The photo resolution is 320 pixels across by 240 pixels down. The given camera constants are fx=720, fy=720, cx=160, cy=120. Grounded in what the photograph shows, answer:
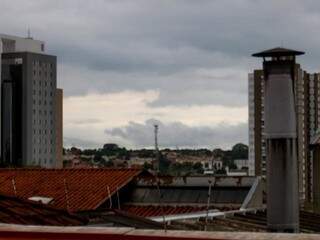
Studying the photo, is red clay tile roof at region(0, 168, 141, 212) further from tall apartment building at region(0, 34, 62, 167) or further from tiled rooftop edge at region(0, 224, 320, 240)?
tall apartment building at region(0, 34, 62, 167)

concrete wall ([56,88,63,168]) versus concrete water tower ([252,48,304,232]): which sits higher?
concrete wall ([56,88,63,168])

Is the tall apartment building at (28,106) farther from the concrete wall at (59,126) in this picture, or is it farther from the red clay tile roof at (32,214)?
the red clay tile roof at (32,214)

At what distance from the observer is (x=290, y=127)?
42.1 ft

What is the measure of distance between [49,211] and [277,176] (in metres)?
4.09

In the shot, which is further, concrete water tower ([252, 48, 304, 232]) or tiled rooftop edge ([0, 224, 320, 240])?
concrete water tower ([252, 48, 304, 232])

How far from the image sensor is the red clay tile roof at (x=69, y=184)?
19.6 meters

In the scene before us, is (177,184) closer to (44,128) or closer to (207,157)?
(207,157)

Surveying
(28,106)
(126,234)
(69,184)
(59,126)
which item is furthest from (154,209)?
(59,126)

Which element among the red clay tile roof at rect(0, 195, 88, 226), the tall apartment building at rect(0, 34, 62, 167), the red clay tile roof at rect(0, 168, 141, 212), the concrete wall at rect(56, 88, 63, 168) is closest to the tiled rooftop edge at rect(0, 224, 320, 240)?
the red clay tile roof at rect(0, 195, 88, 226)

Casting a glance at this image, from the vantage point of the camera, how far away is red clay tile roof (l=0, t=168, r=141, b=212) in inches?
773

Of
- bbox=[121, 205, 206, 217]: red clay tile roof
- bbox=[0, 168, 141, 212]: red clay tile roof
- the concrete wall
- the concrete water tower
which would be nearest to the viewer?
the concrete water tower

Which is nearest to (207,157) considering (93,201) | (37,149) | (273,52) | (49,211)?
(93,201)

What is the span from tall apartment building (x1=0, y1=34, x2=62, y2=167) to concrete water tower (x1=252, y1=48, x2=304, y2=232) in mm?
89041

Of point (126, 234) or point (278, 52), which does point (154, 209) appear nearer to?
point (278, 52)
